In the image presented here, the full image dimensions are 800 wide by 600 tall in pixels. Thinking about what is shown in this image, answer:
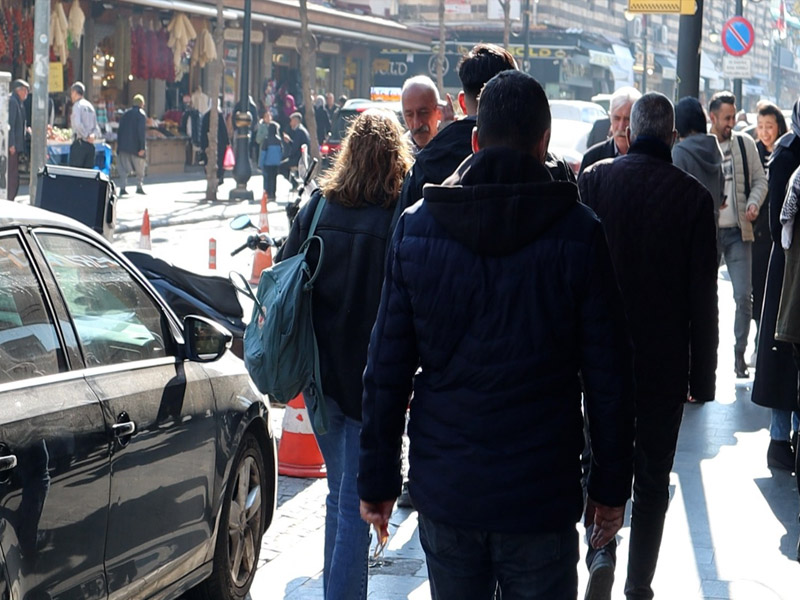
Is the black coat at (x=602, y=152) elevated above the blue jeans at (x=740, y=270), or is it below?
above

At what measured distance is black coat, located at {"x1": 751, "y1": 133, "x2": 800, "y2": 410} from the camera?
6.27 metres

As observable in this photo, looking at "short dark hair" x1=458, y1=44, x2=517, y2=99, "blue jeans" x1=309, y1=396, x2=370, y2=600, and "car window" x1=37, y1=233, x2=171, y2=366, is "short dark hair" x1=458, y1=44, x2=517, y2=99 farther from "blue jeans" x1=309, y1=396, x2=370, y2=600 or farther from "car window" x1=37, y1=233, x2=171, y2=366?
"car window" x1=37, y1=233, x2=171, y2=366

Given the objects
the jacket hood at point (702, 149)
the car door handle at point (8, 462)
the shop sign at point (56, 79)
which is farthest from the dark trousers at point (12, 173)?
the car door handle at point (8, 462)

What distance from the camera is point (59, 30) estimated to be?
27.1m

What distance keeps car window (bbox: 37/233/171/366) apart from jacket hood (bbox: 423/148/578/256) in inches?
57.4

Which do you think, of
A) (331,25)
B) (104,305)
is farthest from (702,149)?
(331,25)

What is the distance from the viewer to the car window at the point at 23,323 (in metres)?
3.61

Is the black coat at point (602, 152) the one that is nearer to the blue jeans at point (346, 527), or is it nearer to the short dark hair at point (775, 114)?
the short dark hair at point (775, 114)

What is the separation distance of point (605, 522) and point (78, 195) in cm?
723

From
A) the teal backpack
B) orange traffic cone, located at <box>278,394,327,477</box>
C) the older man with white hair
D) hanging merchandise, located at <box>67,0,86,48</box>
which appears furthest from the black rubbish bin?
hanging merchandise, located at <box>67,0,86,48</box>

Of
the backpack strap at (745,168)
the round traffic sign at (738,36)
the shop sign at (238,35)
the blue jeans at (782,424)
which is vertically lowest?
the blue jeans at (782,424)

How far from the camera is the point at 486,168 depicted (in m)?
3.03

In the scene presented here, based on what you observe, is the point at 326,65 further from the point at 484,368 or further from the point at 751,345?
the point at 484,368

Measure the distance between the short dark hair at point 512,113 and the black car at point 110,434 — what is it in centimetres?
141
